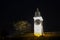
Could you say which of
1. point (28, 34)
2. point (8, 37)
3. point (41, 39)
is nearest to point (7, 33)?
point (8, 37)

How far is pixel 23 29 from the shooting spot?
751 centimetres

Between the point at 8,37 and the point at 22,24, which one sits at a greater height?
the point at 22,24

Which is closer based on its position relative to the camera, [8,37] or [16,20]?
[8,37]

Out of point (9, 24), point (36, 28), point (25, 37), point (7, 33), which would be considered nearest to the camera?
point (36, 28)

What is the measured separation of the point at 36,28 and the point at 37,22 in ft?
0.69

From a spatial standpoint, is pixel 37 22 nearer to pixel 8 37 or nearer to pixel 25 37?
pixel 25 37

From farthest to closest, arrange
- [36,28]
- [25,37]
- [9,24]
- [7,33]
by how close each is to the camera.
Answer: [9,24] → [7,33] → [25,37] → [36,28]

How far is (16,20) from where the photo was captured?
7.89 m

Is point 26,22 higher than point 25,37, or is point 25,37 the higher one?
point 26,22

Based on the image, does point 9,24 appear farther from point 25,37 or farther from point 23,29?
point 25,37

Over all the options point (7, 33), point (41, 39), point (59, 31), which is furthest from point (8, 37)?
point (59, 31)

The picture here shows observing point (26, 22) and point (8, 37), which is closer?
point (8, 37)

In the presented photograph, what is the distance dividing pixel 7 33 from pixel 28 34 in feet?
→ 3.19

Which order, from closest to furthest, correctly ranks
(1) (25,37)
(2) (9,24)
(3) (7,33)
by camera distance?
(1) (25,37) → (3) (7,33) → (2) (9,24)
